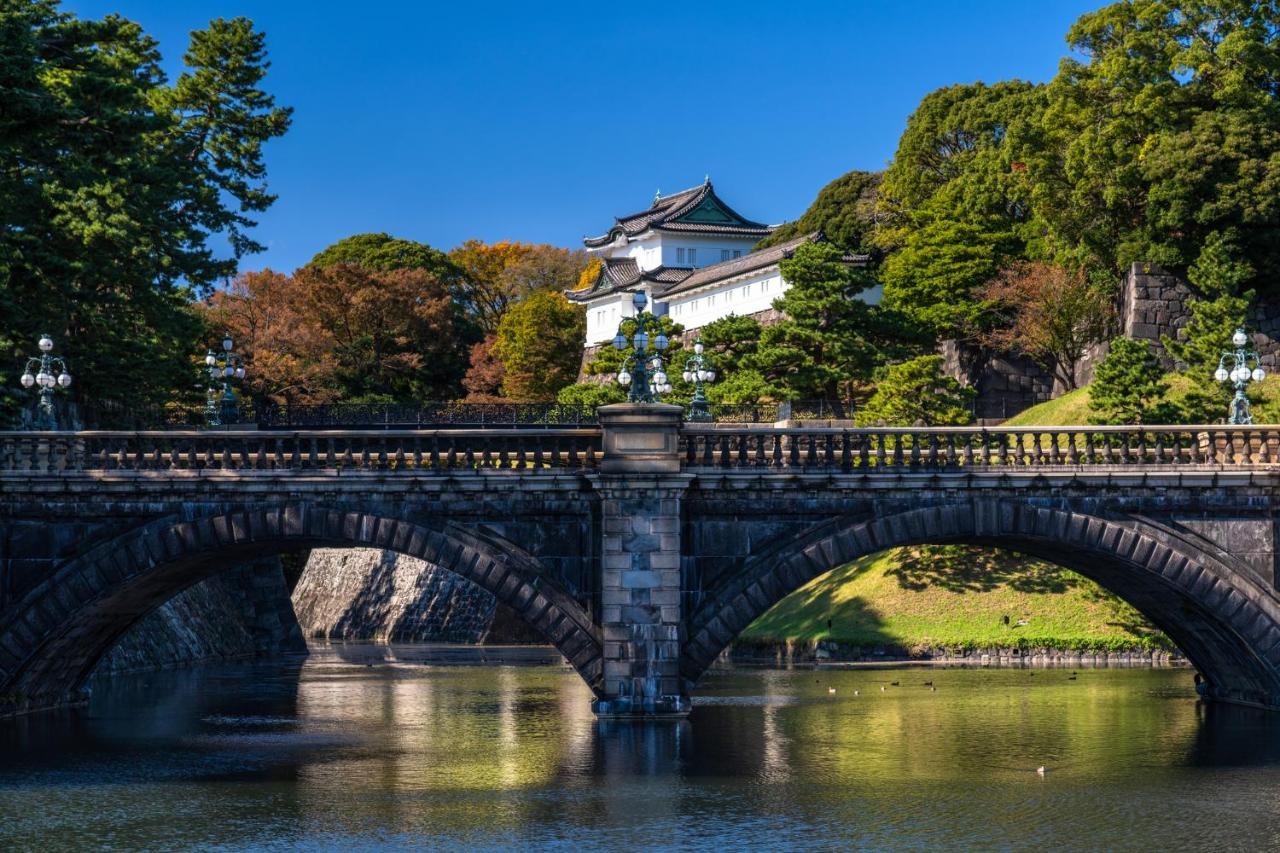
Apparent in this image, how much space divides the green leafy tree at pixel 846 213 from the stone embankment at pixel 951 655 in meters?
44.9

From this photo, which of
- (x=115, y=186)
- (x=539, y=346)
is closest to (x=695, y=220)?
(x=539, y=346)

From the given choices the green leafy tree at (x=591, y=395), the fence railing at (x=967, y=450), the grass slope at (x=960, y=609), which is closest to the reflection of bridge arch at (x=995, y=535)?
the fence railing at (x=967, y=450)

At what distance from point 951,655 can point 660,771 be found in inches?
1130

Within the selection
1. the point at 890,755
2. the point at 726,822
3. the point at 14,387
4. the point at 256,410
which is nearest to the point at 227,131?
the point at 256,410

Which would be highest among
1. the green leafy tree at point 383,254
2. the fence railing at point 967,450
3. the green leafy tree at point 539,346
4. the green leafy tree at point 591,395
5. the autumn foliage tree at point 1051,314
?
the green leafy tree at point 383,254

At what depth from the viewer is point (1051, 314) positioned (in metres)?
80.2

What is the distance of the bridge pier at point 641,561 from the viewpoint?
117ft

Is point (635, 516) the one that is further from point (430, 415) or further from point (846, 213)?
point (846, 213)

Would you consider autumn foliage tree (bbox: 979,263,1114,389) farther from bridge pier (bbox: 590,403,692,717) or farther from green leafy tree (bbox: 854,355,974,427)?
bridge pier (bbox: 590,403,692,717)

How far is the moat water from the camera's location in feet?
84.1

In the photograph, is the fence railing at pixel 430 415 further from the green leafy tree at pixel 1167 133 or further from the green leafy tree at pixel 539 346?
the green leafy tree at pixel 1167 133

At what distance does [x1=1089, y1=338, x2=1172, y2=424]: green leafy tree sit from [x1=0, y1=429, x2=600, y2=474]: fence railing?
30.7 m

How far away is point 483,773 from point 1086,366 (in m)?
55.3

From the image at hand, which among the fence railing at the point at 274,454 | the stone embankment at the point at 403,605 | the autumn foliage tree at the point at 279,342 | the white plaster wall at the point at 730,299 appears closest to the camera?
the fence railing at the point at 274,454
